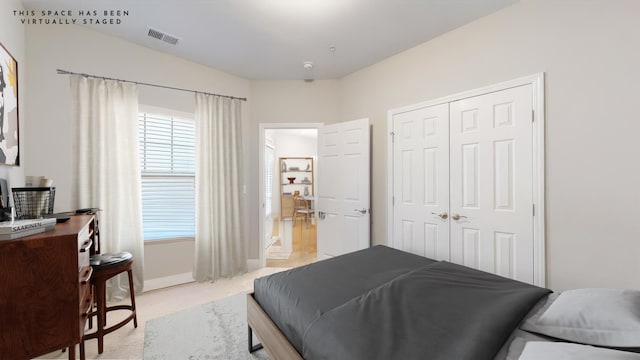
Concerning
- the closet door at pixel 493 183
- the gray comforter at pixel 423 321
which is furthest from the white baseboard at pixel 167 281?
the closet door at pixel 493 183

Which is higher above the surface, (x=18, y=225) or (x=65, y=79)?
(x=65, y=79)

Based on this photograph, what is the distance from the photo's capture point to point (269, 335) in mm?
1556

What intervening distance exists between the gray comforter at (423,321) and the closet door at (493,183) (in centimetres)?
78

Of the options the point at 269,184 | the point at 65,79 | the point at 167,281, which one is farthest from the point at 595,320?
the point at 269,184

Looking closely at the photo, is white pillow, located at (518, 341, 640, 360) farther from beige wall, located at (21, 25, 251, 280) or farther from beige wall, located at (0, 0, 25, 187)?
beige wall, located at (21, 25, 251, 280)

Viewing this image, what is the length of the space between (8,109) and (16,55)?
607mm

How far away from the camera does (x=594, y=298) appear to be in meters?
1.17

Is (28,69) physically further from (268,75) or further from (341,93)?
(341,93)

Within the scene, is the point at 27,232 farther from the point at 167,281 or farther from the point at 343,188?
the point at 343,188

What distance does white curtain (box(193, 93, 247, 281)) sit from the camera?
3.33m

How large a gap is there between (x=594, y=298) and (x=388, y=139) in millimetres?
2289

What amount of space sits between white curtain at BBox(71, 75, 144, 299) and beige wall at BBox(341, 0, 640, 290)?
11.9ft

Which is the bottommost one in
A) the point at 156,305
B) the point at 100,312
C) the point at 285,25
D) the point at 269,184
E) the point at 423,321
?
the point at 156,305

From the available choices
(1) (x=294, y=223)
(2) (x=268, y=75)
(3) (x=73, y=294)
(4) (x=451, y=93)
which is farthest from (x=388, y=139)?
(1) (x=294, y=223)
